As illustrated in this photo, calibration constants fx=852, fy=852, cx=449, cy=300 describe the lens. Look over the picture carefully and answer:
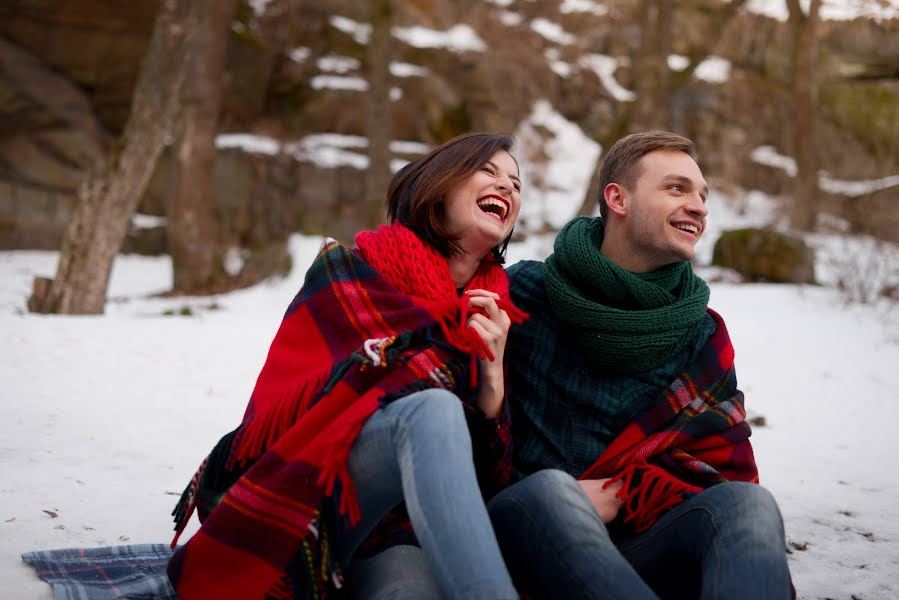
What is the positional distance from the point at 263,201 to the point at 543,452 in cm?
1437

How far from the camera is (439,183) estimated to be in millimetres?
2447

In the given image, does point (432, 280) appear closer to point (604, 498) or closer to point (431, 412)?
point (431, 412)

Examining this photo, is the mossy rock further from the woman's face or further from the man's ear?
the woman's face

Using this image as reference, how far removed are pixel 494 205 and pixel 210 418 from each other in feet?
8.69

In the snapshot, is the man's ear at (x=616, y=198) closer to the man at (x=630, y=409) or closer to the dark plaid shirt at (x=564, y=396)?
the man at (x=630, y=409)

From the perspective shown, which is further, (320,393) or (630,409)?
Result: (630,409)

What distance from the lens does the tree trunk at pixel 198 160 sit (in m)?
11.0

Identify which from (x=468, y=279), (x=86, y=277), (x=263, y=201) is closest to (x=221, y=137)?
(x=263, y=201)

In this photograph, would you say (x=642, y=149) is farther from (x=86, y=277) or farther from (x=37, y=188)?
(x=37, y=188)

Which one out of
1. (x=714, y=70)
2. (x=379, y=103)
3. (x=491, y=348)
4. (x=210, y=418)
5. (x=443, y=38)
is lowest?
(x=210, y=418)

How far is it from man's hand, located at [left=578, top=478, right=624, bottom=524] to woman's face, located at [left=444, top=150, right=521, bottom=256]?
0.73 m

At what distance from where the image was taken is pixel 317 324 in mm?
2285

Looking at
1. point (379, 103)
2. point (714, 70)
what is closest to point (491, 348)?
point (379, 103)

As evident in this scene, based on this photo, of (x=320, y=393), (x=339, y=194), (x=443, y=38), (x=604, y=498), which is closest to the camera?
(x=320, y=393)
